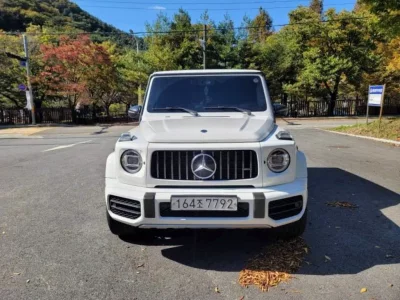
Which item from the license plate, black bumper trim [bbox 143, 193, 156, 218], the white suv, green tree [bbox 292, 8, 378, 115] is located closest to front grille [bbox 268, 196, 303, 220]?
the white suv

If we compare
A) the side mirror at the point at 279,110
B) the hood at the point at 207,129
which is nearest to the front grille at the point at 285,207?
the hood at the point at 207,129

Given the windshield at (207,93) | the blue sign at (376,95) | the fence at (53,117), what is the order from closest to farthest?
the windshield at (207,93) → the blue sign at (376,95) → the fence at (53,117)

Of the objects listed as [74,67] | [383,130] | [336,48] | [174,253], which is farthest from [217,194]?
[336,48]

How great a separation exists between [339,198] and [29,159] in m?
7.96

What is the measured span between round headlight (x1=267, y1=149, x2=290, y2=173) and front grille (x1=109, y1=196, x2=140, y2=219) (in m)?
1.23

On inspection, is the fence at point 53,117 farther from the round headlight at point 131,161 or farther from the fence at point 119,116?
the round headlight at point 131,161

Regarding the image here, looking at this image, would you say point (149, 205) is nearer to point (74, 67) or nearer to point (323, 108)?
point (74, 67)

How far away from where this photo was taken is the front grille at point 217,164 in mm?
3160

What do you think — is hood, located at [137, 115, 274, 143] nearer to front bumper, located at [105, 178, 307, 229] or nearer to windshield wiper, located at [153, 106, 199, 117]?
windshield wiper, located at [153, 106, 199, 117]

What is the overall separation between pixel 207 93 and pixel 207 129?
122cm

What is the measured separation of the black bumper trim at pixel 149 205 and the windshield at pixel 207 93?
156 centimetres

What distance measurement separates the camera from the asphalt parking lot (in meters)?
2.90

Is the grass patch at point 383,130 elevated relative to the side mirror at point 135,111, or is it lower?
lower

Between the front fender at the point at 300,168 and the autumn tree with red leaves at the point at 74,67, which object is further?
the autumn tree with red leaves at the point at 74,67
